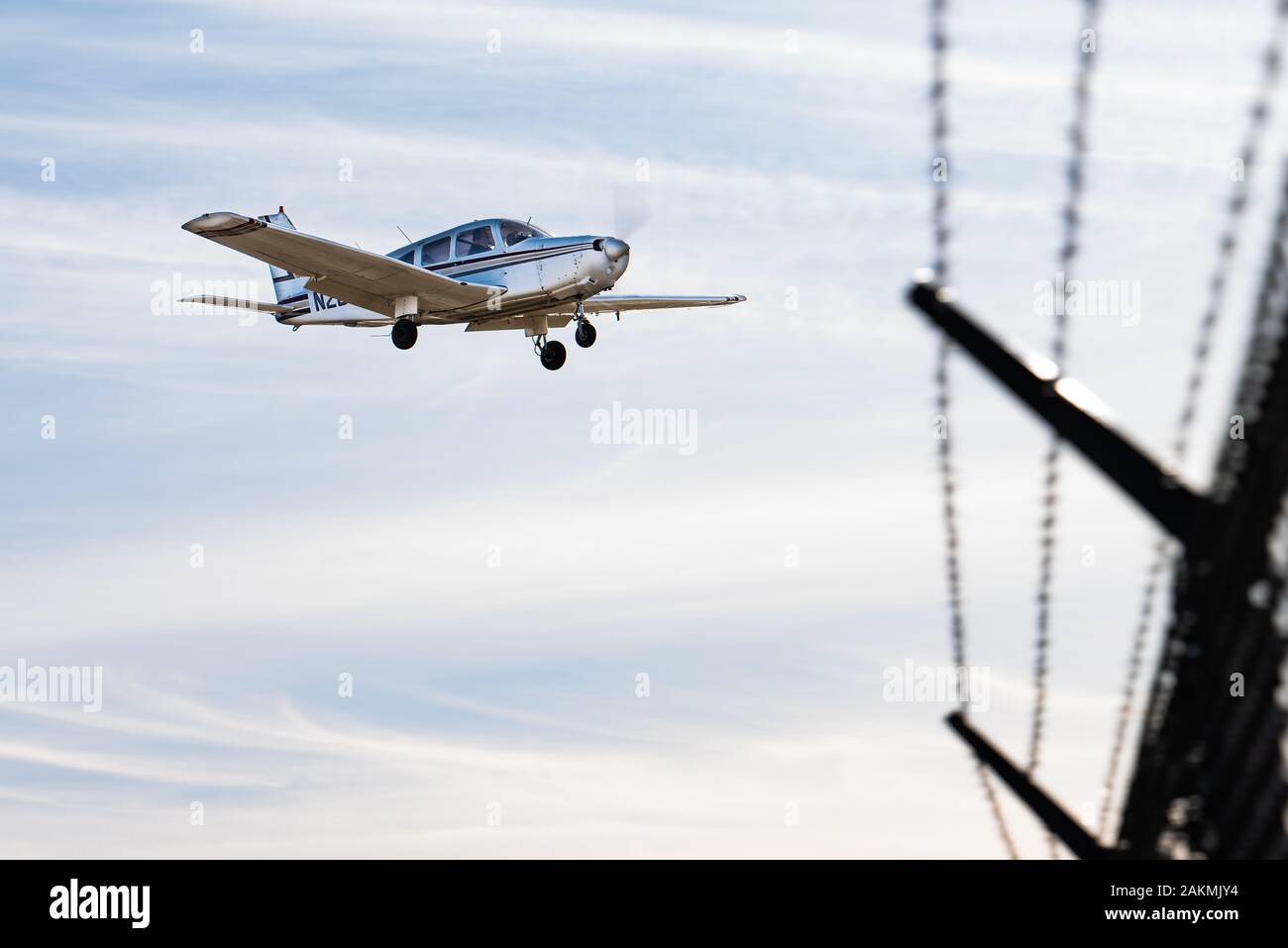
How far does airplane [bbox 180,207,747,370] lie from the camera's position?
Answer: 2769cm

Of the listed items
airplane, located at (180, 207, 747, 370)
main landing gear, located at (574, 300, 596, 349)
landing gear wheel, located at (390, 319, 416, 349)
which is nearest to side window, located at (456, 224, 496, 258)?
airplane, located at (180, 207, 747, 370)

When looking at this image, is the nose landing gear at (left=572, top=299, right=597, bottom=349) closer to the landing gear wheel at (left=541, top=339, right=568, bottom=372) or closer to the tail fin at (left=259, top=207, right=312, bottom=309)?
the landing gear wheel at (left=541, top=339, right=568, bottom=372)

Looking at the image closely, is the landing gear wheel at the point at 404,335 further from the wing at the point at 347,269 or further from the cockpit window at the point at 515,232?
the cockpit window at the point at 515,232

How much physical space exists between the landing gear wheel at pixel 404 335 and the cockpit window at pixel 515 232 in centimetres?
236

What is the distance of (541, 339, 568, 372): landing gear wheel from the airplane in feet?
0.06

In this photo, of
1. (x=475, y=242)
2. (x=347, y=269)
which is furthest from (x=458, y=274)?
(x=347, y=269)

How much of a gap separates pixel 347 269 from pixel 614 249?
17.1 feet

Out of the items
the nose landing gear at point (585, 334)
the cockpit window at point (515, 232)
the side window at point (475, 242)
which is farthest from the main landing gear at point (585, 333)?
the side window at point (475, 242)

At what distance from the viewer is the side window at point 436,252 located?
29750mm

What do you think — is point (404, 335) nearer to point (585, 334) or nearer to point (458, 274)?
point (458, 274)
